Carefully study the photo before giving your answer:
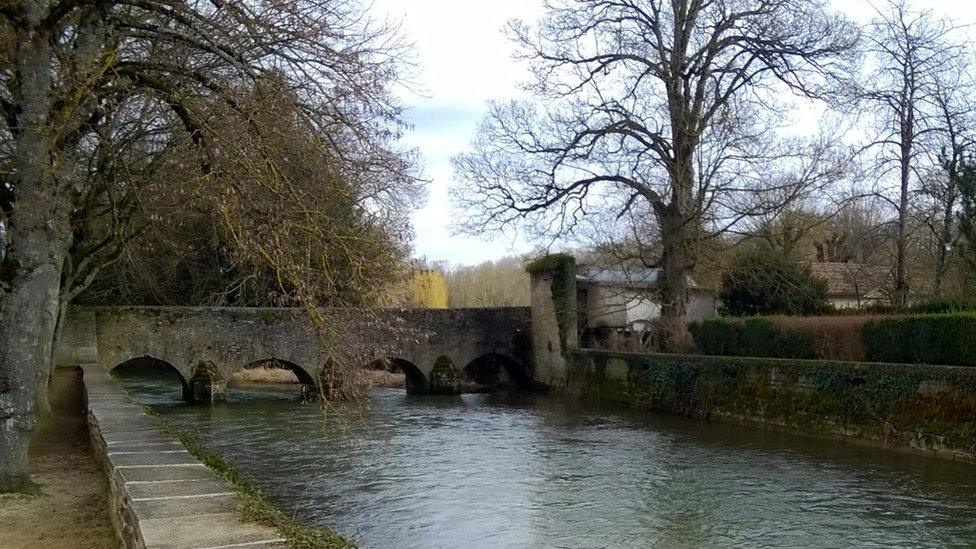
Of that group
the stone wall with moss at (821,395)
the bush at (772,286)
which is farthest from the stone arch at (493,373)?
the bush at (772,286)

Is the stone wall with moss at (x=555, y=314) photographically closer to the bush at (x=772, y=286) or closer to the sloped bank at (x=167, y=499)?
the bush at (x=772, y=286)

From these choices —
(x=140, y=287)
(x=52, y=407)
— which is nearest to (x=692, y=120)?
(x=52, y=407)

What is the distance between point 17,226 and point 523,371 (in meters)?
20.6

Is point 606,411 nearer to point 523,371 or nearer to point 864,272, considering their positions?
point 523,371

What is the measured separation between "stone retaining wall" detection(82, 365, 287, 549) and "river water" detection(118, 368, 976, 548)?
4.48 feet

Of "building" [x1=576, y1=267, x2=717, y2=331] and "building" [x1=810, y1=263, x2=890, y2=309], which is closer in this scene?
"building" [x1=576, y1=267, x2=717, y2=331]

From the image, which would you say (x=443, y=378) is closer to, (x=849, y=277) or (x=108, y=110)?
(x=849, y=277)

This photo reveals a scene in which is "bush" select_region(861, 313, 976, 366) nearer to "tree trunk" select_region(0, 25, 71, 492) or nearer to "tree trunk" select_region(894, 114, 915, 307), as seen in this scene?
"tree trunk" select_region(894, 114, 915, 307)

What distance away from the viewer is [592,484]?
11.2 metres

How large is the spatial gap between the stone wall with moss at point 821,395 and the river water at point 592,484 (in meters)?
0.42

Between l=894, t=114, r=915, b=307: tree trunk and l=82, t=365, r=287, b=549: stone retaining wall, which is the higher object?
l=894, t=114, r=915, b=307: tree trunk

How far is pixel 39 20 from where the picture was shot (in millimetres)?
6859

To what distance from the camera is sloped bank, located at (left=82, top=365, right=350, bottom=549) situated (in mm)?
4340

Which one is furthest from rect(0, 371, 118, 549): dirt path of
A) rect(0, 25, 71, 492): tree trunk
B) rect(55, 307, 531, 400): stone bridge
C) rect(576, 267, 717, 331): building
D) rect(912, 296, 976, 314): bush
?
rect(576, 267, 717, 331): building
